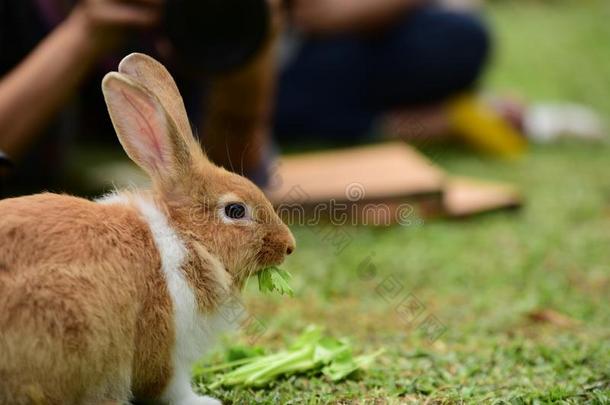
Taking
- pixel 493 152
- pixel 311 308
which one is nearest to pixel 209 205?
pixel 311 308

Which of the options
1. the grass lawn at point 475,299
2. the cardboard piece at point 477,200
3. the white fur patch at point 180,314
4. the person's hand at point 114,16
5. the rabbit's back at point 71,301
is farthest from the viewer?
the cardboard piece at point 477,200

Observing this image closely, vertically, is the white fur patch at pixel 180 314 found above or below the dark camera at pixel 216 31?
below

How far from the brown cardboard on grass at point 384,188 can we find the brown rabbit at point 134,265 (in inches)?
70.3

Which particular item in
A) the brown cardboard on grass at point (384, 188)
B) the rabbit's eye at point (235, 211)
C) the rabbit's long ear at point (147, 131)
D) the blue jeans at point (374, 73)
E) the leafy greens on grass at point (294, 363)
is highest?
the blue jeans at point (374, 73)

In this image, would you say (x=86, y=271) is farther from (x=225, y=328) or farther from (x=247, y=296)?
(x=247, y=296)

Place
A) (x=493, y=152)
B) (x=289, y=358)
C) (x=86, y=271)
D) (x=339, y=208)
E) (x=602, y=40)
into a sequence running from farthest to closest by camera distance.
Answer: (x=602, y=40), (x=493, y=152), (x=339, y=208), (x=289, y=358), (x=86, y=271)

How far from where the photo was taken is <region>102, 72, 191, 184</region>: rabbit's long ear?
1761 mm

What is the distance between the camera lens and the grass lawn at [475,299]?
2.01m

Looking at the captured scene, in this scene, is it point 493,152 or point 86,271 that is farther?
point 493,152

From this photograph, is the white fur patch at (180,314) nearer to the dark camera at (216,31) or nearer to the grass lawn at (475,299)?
the grass lawn at (475,299)

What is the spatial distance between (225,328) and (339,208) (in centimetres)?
185

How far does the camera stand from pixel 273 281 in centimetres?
188

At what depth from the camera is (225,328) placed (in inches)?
73.2

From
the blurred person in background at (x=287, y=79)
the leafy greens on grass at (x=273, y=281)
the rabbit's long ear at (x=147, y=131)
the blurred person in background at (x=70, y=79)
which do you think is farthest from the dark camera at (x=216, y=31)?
the leafy greens on grass at (x=273, y=281)
